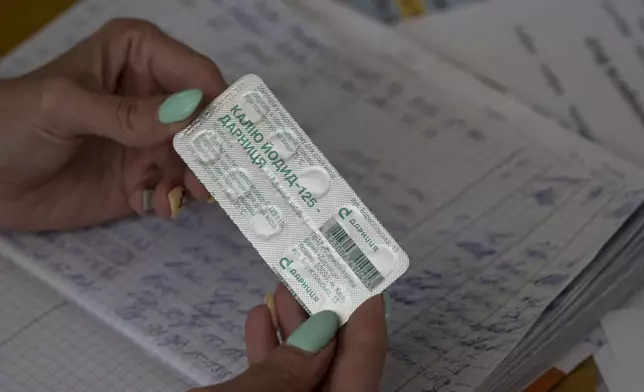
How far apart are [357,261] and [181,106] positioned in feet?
0.38

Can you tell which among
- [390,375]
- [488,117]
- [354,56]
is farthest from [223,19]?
[390,375]

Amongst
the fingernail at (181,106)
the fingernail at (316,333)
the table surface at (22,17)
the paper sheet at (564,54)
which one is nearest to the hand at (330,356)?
the fingernail at (316,333)

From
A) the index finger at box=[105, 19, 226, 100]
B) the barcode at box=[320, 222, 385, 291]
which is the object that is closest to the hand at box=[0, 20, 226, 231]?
the index finger at box=[105, 19, 226, 100]

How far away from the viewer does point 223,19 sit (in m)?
0.62

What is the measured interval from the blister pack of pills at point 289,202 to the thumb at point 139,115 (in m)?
0.03

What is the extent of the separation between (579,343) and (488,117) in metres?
0.16

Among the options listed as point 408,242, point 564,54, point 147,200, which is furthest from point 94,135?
point 564,54

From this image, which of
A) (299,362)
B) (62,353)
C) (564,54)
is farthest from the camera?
(564,54)

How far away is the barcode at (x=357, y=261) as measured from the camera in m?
0.33

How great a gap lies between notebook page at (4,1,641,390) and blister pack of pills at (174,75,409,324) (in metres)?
0.11

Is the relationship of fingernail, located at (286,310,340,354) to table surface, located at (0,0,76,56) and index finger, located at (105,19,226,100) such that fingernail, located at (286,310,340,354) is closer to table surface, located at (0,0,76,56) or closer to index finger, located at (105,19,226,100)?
index finger, located at (105,19,226,100)

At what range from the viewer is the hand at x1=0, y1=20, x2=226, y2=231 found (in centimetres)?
45

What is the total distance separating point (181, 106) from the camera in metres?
0.38

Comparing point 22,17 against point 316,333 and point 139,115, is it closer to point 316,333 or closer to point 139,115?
point 139,115
